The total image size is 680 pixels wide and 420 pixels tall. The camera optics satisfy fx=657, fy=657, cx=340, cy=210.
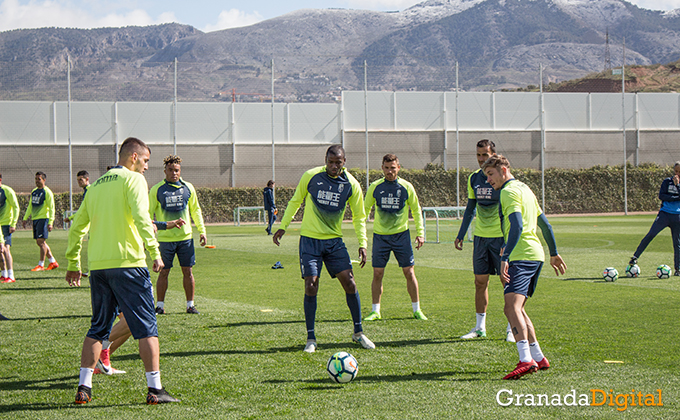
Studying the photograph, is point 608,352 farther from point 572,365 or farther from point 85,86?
point 85,86

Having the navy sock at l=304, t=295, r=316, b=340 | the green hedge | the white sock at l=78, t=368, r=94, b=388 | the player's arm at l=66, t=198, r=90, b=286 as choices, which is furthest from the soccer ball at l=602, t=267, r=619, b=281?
the green hedge

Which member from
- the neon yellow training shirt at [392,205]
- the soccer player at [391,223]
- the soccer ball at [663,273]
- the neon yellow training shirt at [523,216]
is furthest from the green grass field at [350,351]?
the neon yellow training shirt at [392,205]

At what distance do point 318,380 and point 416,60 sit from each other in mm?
44335

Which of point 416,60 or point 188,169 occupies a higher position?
point 416,60

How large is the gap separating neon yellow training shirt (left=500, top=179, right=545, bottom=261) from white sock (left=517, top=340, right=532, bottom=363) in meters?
0.74

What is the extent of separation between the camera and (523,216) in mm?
5914

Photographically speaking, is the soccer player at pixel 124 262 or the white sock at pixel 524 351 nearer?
the soccer player at pixel 124 262

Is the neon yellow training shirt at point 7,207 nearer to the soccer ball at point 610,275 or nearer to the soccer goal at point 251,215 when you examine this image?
the soccer ball at point 610,275

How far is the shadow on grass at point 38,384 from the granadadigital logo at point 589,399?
3.65m

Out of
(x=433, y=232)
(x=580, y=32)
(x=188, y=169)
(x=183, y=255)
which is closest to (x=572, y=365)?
(x=183, y=255)

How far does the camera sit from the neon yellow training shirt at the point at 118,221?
5055 mm

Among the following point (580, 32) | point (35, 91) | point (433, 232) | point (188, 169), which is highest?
point (580, 32)

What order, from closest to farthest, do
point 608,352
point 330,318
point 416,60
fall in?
Answer: point 608,352 < point 330,318 < point 416,60

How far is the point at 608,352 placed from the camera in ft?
21.6
